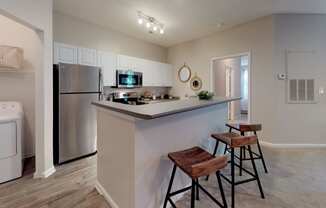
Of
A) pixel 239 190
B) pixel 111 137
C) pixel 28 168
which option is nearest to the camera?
pixel 111 137

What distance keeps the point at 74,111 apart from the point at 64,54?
1.14m

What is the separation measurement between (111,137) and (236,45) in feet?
13.0

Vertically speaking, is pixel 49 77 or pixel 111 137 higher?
pixel 49 77

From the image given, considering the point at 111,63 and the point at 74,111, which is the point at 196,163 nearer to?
the point at 74,111

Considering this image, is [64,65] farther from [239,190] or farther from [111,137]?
[239,190]

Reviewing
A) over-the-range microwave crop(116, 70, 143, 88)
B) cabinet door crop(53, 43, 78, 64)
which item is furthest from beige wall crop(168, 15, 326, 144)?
cabinet door crop(53, 43, 78, 64)

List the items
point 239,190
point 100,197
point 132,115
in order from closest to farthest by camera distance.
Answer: point 132,115, point 100,197, point 239,190

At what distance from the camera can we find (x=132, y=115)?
1.54m

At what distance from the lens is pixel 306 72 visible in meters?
4.02

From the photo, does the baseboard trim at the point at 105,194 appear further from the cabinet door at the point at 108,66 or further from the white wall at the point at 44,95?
the cabinet door at the point at 108,66

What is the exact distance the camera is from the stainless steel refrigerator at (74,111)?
3082 mm

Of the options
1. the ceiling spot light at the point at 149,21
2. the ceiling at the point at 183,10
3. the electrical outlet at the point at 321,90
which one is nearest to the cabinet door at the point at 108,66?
the ceiling at the point at 183,10

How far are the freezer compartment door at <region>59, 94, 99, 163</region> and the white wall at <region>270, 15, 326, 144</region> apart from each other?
378cm

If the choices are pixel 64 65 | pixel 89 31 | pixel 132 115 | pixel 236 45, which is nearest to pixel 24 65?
pixel 64 65
